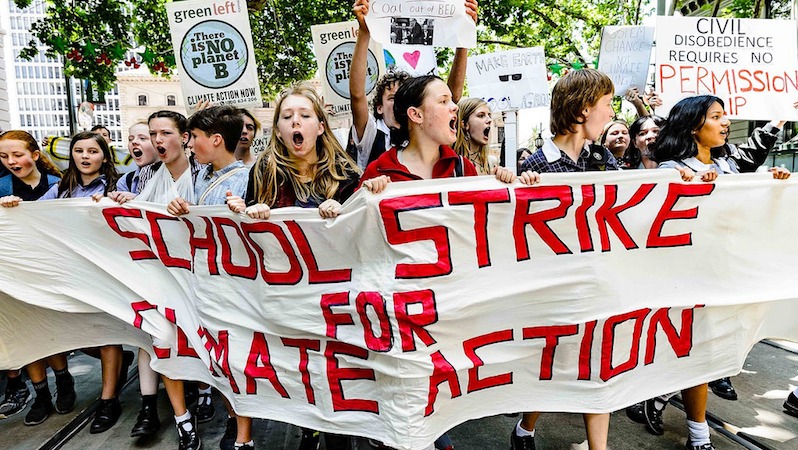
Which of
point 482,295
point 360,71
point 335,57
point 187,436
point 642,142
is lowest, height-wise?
point 187,436

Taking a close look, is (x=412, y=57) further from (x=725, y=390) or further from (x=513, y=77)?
(x=725, y=390)

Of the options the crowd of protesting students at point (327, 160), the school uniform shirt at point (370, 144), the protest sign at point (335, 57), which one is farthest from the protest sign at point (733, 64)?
the protest sign at point (335, 57)

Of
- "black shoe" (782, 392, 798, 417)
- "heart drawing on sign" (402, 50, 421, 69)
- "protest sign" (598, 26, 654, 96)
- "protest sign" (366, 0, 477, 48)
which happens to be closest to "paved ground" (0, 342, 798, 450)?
"black shoe" (782, 392, 798, 417)

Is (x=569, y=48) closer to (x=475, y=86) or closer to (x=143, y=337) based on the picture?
(x=475, y=86)

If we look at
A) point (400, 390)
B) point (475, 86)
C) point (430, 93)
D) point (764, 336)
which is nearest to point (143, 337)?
point (400, 390)

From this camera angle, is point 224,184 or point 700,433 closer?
point 700,433

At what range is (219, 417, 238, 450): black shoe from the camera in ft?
9.46

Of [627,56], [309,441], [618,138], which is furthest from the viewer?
[627,56]

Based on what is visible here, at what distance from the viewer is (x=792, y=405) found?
3174mm

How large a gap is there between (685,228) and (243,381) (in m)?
2.09

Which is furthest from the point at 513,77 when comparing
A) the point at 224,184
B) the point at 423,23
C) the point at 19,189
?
the point at 19,189

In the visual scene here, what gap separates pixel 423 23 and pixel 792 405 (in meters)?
2.99

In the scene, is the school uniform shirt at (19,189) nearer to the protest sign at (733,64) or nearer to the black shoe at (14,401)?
the black shoe at (14,401)

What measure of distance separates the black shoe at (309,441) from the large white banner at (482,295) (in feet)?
1.26
